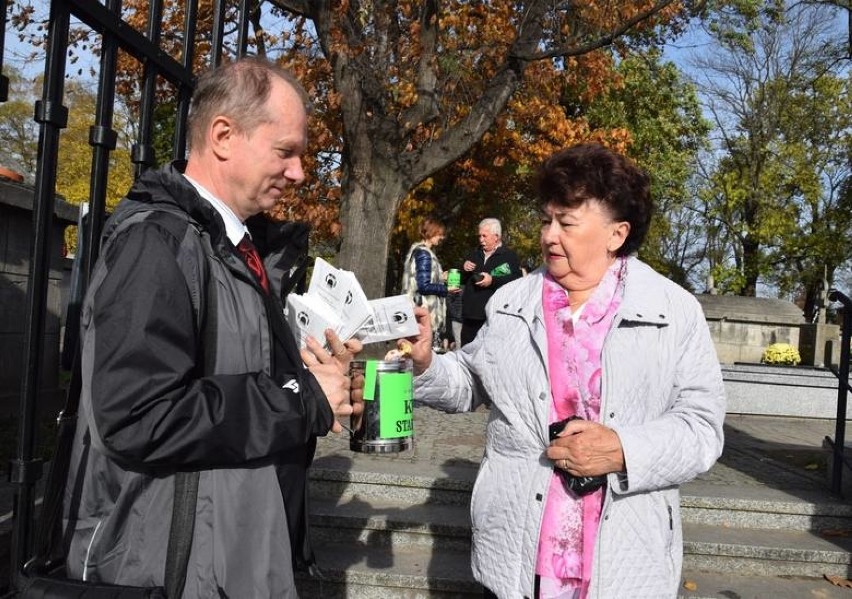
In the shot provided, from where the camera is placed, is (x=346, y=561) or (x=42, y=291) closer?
(x=42, y=291)

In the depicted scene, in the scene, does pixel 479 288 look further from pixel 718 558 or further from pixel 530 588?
pixel 530 588

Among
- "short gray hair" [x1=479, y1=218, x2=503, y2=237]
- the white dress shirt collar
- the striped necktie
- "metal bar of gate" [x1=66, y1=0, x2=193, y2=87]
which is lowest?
the striped necktie

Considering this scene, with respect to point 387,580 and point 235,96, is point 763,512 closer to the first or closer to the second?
point 387,580

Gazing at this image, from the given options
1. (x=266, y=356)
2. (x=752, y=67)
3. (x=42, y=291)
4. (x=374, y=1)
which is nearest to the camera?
(x=266, y=356)

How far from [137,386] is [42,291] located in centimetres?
87

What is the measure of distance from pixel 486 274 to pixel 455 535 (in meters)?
3.92

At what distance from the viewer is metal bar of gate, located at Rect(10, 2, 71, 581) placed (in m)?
2.05

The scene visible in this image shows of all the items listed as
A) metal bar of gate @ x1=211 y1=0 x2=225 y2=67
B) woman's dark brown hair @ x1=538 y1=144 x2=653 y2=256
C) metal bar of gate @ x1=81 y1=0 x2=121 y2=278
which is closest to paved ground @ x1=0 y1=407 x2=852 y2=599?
metal bar of gate @ x1=81 y1=0 x2=121 y2=278

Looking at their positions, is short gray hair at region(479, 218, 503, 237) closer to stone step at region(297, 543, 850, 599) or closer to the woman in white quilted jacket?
stone step at region(297, 543, 850, 599)

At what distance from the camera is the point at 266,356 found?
1.65 m

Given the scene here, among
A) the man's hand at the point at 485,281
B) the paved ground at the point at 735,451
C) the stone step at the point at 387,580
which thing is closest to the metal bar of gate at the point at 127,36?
the stone step at the point at 387,580

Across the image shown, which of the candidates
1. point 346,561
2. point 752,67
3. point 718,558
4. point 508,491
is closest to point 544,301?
point 508,491

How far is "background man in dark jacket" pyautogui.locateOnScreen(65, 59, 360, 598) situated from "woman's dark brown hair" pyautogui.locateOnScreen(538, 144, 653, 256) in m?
0.90

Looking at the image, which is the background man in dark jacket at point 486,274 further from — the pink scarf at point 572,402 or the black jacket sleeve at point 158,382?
the black jacket sleeve at point 158,382
